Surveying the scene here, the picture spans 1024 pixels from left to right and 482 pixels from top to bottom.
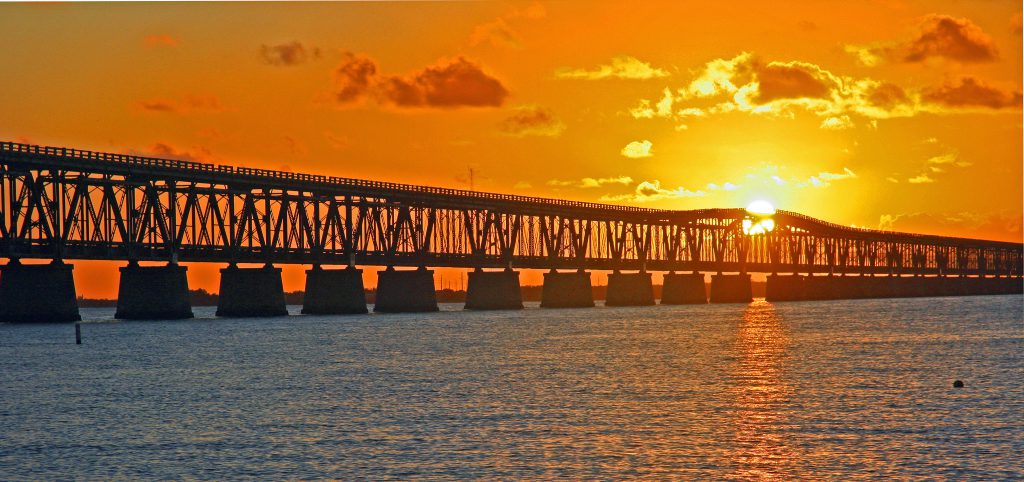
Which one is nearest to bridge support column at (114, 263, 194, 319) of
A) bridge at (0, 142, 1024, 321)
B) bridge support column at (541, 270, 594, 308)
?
bridge at (0, 142, 1024, 321)

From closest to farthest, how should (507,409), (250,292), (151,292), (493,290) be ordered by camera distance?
(507,409), (151,292), (250,292), (493,290)

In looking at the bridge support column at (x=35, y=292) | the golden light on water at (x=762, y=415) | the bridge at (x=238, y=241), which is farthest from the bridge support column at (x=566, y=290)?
the golden light on water at (x=762, y=415)

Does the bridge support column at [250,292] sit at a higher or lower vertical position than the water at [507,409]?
higher

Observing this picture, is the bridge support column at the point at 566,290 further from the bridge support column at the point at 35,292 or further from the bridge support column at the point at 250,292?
the bridge support column at the point at 35,292

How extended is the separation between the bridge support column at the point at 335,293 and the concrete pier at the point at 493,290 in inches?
1164

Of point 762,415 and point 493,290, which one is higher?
point 493,290

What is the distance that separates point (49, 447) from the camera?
39.8 m

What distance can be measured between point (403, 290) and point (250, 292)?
93.2 feet

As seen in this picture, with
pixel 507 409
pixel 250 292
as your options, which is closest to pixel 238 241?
pixel 250 292

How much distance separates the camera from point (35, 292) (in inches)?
3967

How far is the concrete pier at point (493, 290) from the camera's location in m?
168

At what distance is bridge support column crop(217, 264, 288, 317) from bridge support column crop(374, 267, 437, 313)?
21.5 meters

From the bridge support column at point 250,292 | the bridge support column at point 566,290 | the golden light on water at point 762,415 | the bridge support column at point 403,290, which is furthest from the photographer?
the bridge support column at point 566,290

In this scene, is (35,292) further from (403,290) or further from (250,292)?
(403,290)
